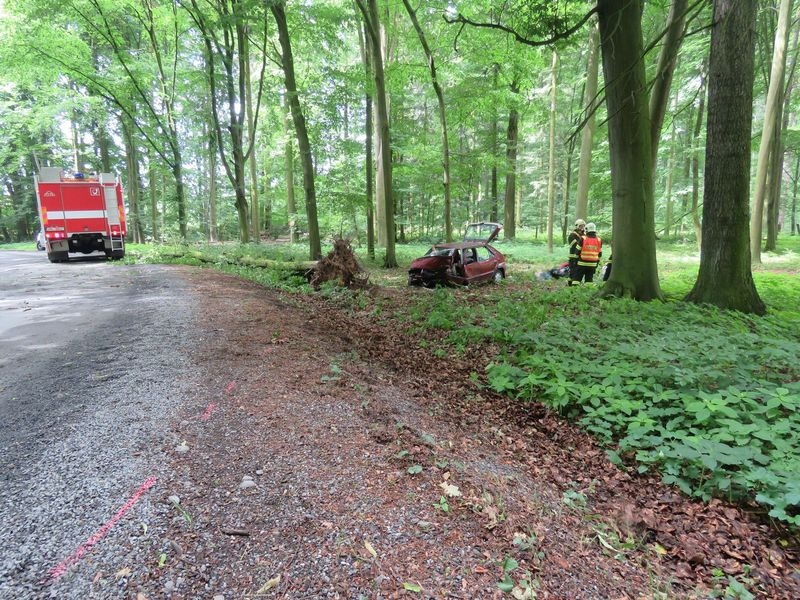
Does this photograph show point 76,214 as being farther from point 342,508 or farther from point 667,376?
point 667,376

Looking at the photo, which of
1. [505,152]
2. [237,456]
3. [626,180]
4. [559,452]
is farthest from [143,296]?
[505,152]

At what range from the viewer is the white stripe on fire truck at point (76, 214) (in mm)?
14414

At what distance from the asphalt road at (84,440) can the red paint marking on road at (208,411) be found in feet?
0.86

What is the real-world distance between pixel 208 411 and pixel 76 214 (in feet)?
50.8

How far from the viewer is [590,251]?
11.2 metres

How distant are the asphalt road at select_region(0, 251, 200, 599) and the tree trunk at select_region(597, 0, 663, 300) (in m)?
8.02

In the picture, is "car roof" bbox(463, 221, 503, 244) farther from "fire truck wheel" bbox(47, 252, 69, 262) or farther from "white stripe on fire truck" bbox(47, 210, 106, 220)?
"fire truck wheel" bbox(47, 252, 69, 262)

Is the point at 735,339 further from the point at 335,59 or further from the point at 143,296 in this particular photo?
the point at 335,59

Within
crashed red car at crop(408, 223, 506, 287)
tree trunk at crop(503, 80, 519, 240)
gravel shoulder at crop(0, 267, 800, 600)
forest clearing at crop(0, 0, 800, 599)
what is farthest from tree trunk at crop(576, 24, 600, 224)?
gravel shoulder at crop(0, 267, 800, 600)

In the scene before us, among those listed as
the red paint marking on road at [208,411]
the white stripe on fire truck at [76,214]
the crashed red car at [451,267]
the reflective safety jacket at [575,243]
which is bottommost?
the red paint marking on road at [208,411]

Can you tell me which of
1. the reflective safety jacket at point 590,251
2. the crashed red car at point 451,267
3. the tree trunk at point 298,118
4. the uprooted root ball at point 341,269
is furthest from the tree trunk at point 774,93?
the tree trunk at point 298,118

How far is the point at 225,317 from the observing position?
6730mm

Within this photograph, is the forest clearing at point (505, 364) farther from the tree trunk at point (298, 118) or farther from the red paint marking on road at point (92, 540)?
the red paint marking on road at point (92, 540)

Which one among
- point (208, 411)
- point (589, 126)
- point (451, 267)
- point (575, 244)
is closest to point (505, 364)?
point (208, 411)
